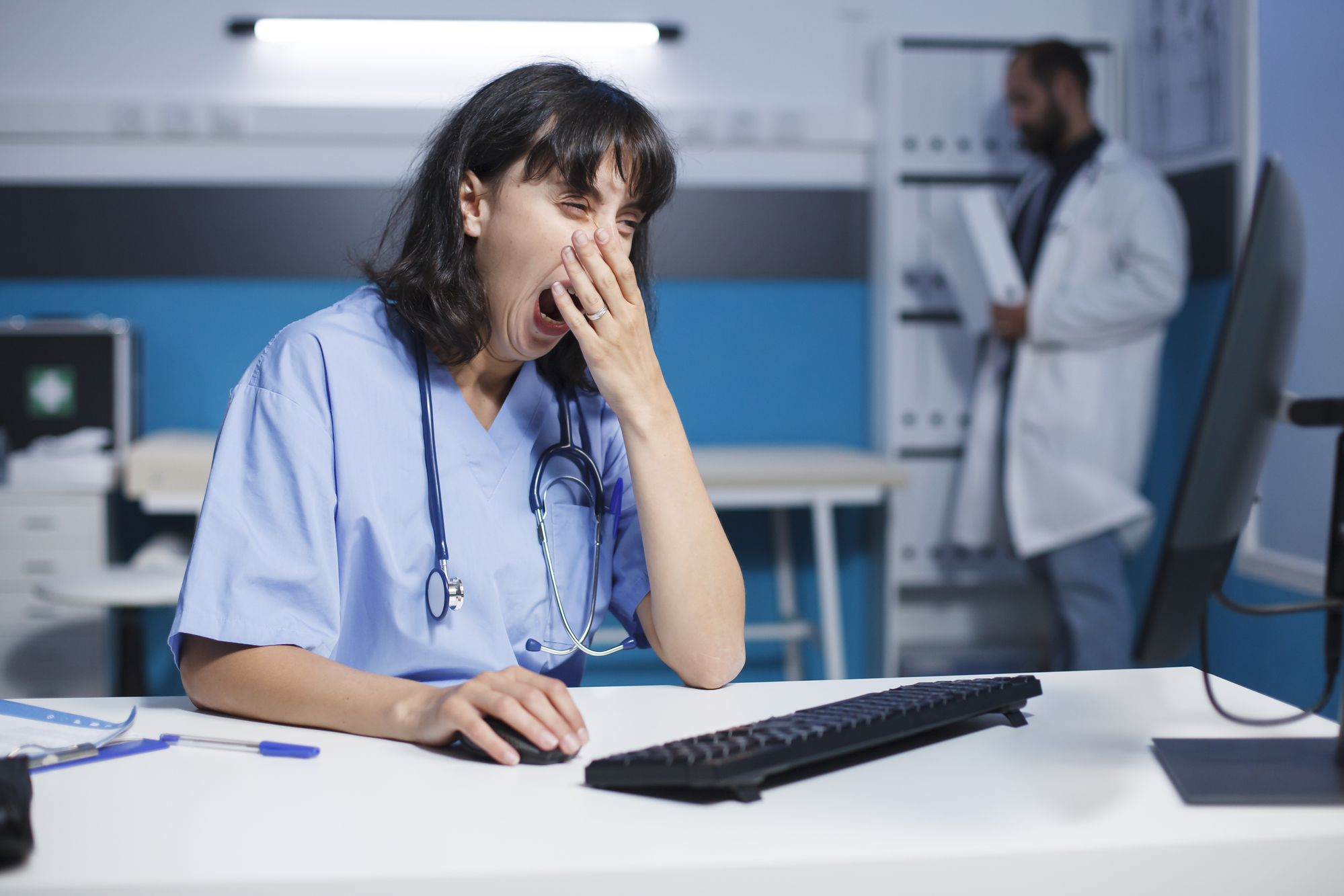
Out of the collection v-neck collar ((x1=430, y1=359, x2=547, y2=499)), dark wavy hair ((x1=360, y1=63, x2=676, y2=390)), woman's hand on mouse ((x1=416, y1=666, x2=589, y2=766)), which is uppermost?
dark wavy hair ((x1=360, y1=63, x2=676, y2=390))

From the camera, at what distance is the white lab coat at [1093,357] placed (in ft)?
8.41

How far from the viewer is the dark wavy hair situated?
1.04 m

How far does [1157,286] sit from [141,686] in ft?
8.49

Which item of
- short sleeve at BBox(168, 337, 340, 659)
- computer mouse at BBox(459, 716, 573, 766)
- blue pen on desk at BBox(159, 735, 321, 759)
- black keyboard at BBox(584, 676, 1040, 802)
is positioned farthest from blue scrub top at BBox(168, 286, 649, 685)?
black keyboard at BBox(584, 676, 1040, 802)

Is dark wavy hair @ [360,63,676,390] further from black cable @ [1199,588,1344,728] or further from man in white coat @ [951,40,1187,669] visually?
man in white coat @ [951,40,1187,669]

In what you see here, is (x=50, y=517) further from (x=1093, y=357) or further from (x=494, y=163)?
(x=1093, y=357)

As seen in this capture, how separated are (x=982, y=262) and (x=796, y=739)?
2154 millimetres

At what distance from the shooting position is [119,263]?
116 inches

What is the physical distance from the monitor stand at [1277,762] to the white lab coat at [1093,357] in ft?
6.27

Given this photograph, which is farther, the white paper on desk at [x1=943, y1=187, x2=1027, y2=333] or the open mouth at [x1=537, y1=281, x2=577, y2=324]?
the white paper on desk at [x1=943, y1=187, x2=1027, y2=333]

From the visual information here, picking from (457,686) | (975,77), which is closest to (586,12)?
(975,77)

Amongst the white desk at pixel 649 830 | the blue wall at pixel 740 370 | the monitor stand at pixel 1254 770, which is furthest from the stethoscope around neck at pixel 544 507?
the blue wall at pixel 740 370

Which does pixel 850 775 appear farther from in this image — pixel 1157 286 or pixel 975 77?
pixel 975 77

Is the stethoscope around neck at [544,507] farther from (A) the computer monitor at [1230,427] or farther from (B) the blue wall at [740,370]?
(B) the blue wall at [740,370]
